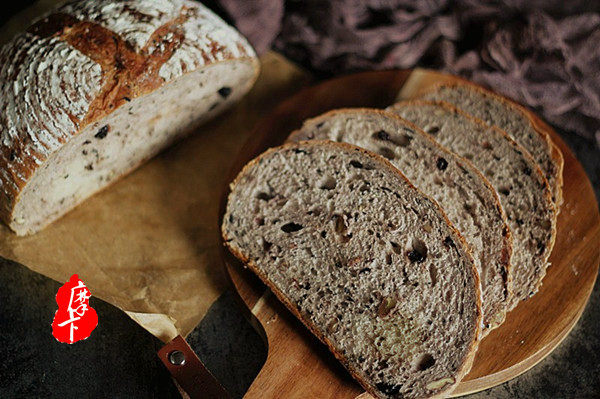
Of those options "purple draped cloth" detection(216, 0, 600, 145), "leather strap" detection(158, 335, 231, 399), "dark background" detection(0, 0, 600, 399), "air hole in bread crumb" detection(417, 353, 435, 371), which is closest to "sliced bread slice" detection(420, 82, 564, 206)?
"purple draped cloth" detection(216, 0, 600, 145)

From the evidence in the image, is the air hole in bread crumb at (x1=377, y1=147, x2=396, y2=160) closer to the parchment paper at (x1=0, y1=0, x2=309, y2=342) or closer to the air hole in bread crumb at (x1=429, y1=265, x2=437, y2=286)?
the air hole in bread crumb at (x1=429, y1=265, x2=437, y2=286)

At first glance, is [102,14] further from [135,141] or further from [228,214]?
[228,214]

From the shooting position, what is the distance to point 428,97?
10.2 feet

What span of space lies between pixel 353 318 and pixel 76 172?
145 cm

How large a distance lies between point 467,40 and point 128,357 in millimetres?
2479

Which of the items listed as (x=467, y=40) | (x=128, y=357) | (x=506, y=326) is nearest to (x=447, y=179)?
(x=506, y=326)

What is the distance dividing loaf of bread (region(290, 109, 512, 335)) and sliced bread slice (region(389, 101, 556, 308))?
152 mm

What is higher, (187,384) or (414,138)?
(414,138)

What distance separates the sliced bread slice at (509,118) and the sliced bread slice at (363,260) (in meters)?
0.73

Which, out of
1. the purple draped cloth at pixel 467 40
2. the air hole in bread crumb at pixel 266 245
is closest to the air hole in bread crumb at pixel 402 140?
the air hole in bread crumb at pixel 266 245

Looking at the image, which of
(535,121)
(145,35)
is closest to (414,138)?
(535,121)

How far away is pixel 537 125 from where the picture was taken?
3055mm

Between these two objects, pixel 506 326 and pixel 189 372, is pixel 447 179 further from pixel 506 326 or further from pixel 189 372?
pixel 189 372

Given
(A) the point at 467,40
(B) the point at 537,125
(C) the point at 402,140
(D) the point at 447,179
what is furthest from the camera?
(A) the point at 467,40
